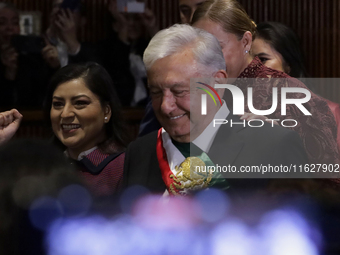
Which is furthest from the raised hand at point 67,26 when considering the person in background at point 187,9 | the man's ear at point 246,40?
the man's ear at point 246,40

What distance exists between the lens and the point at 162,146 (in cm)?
131

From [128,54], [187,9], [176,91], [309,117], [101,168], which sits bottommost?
[101,168]

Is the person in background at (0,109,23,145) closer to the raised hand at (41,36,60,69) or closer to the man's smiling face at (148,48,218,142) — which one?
the man's smiling face at (148,48,218,142)

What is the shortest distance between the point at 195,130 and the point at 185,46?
0.21 m

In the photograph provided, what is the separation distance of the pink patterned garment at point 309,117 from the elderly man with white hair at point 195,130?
6.7 inches

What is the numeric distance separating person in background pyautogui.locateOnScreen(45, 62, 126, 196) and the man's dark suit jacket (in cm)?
27

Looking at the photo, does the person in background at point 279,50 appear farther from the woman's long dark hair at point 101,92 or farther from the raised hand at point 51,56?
the raised hand at point 51,56

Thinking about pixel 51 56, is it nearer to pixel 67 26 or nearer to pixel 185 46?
pixel 67 26

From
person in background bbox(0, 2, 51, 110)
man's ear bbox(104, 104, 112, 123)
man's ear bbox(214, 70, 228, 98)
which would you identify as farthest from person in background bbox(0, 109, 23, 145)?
person in background bbox(0, 2, 51, 110)

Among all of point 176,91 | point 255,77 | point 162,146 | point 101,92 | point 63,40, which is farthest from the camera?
point 63,40

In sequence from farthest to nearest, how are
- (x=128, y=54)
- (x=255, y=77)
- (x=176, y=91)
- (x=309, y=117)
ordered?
(x=128, y=54) < (x=255, y=77) < (x=309, y=117) < (x=176, y=91)

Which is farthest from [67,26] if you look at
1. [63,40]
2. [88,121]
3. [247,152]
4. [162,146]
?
[247,152]

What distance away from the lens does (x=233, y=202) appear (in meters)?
1.05

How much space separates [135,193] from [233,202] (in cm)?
28
